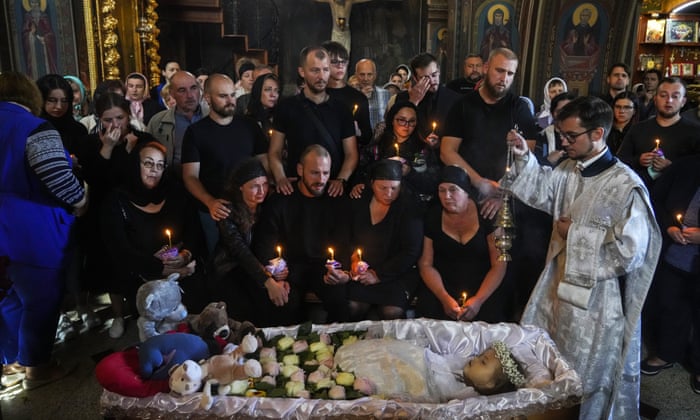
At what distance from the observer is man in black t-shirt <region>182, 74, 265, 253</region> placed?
156 inches

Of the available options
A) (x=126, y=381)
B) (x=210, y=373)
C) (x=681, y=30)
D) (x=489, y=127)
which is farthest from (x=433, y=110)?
(x=681, y=30)

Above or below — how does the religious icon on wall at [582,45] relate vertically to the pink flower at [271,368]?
above

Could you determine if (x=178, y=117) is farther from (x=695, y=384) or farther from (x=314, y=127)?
(x=695, y=384)

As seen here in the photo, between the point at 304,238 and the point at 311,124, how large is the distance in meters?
0.85

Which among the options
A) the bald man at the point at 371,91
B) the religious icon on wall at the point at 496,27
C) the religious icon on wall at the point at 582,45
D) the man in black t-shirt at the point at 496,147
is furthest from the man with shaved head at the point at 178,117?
the religious icon on wall at the point at 582,45

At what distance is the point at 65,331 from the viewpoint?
417 cm

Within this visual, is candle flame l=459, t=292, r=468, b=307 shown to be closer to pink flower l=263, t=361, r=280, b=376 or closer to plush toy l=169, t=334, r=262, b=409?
pink flower l=263, t=361, r=280, b=376

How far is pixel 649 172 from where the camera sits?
424 centimetres

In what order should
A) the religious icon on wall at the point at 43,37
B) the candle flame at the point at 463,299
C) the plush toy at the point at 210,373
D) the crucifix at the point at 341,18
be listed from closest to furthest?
the plush toy at the point at 210,373 → the candle flame at the point at 463,299 → the religious icon on wall at the point at 43,37 → the crucifix at the point at 341,18

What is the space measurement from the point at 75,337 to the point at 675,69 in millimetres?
13618

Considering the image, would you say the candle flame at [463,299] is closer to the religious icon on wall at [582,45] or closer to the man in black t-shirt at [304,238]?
the man in black t-shirt at [304,238]

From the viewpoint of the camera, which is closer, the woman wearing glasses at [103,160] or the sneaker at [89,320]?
the woman wearing glasses at [103,160]

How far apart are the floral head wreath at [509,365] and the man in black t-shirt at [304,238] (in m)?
1.40

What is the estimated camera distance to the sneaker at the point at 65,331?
4.12 m
